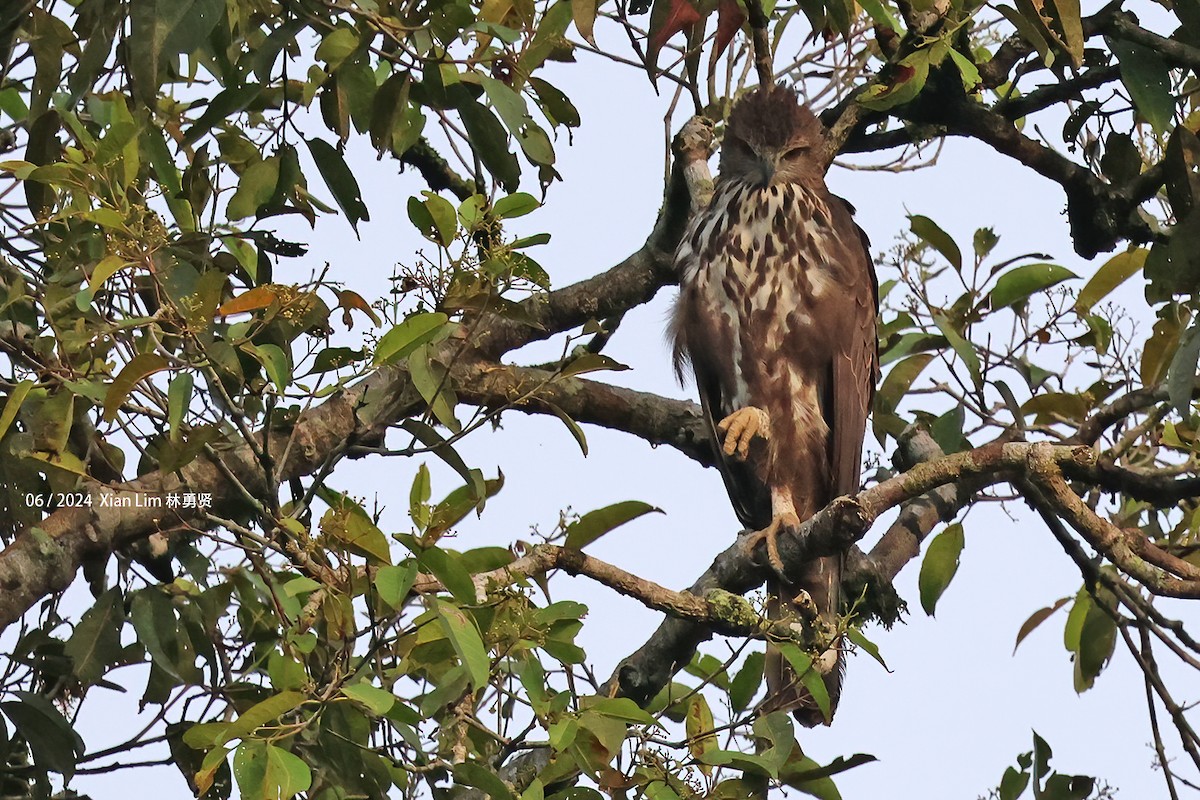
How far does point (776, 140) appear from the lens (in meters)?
5.03

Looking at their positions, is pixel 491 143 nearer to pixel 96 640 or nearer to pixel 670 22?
pixel 670 22

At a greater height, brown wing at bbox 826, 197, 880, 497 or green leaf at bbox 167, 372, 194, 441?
brown wing at bbox 826, 197, 880, 497

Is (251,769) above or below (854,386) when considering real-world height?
below

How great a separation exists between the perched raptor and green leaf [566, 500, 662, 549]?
152cm

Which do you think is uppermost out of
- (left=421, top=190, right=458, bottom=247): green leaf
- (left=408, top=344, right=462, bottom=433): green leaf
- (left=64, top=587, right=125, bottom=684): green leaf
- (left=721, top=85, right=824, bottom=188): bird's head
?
(left=721, top=85, right=824, bottom=188): bird's head

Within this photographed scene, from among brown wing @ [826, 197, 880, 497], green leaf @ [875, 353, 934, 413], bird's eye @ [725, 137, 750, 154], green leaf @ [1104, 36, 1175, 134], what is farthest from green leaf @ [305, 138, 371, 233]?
bird's eye @ [725, 137, 750, 154]

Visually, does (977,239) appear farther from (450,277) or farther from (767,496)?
(450,277)

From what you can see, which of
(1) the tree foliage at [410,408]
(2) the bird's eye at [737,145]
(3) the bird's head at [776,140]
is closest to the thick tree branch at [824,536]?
(1) the tree foliage at [410,408]

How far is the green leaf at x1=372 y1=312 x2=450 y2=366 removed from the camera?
2441 millimetres

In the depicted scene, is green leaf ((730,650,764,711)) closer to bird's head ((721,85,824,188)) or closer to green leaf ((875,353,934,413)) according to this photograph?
green leaf ((875,353,934,413))

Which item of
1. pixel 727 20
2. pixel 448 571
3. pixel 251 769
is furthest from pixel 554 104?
pixel 251 769

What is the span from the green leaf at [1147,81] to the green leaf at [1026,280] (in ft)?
3.11

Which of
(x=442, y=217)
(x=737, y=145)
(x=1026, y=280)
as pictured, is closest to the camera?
(x=442, y=217)

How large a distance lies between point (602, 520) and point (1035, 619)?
7.14 ft
